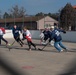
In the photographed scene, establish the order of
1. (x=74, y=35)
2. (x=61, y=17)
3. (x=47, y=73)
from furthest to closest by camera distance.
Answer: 1. (x=61, y=17)
2. (x=74, y=35)
3. (x=47, y=73)

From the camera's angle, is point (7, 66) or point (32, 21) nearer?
point (7, 66)

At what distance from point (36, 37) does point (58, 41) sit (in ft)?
59.1

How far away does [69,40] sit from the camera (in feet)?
94.0

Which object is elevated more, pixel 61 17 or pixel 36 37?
pixel 61 17

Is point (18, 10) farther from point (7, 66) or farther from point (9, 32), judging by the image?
point (7, 66)

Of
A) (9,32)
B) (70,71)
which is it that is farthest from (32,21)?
(70,71)

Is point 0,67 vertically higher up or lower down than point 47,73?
higher up

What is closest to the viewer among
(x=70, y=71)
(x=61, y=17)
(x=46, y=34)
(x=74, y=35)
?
(x=70, y=71)

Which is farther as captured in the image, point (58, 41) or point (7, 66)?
point (58, 41)

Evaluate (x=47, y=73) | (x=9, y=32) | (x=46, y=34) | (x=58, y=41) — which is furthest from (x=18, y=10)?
(x=47, y=73)

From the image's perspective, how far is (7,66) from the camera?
1591mm

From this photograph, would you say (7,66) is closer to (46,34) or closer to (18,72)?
(18,72)

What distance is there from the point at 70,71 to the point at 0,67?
1.38 feet

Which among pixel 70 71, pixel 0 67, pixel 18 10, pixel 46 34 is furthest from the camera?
pixel 18 10
